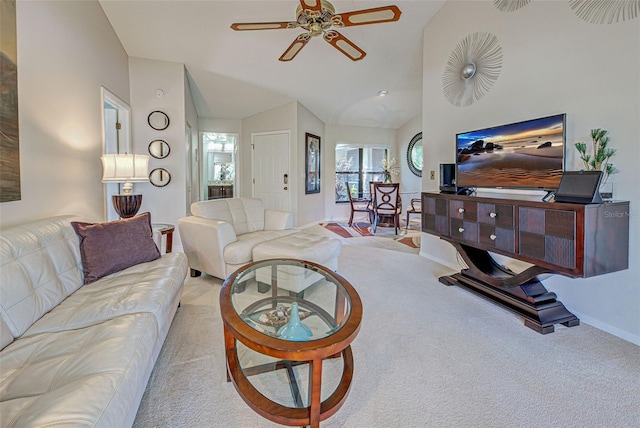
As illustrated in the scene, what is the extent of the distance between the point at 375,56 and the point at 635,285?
12.5ft

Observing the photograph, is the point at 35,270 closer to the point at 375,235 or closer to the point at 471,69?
the point at 471,69

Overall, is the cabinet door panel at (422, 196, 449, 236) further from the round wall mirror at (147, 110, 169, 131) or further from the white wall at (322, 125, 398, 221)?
the white wall at (322, 125, 398, 221)

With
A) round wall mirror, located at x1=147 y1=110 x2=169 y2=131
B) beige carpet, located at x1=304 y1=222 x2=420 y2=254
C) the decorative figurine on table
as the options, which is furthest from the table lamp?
the decorative figurine on table

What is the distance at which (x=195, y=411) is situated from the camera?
1355mm

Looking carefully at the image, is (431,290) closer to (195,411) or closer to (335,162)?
(195,411)

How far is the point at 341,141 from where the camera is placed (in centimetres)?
735

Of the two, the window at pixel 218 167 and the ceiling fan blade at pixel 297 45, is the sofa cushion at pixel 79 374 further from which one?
the window at pixel 218 167

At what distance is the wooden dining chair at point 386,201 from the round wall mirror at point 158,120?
12.0 feet

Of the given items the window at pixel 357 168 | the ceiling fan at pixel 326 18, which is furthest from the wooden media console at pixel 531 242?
the window at pixel 357 168

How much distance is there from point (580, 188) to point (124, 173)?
3498mm

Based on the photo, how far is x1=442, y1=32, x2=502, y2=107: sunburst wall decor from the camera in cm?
289

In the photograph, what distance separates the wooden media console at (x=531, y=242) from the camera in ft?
5.85

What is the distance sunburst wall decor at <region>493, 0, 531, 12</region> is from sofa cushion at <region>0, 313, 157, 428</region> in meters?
3.54

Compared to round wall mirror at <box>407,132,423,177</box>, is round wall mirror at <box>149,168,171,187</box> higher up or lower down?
lower down
